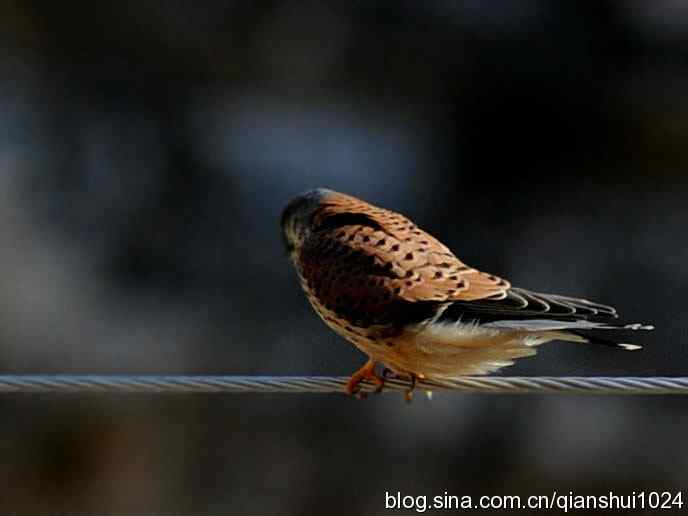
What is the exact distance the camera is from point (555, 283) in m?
7.00

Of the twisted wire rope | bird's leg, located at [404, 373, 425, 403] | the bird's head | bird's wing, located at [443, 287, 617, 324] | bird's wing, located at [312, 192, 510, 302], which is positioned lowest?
the twisted wire rope

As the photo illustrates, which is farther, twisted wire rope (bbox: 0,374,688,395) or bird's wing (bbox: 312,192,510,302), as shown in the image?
bird's wing (bbox: 312,192,510,302)

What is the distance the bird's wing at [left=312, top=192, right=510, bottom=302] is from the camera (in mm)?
3439

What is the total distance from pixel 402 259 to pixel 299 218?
2.33 ft

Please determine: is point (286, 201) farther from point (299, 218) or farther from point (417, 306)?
point (417, 306)

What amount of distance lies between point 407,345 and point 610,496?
11.5ft

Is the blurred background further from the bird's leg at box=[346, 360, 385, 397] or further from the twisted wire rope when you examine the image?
the twisted wire rope

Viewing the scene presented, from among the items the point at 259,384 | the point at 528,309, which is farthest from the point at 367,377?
the point at 259,384

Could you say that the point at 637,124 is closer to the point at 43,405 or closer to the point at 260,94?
the point at 260,94

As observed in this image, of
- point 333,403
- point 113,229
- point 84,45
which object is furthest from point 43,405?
point 84,45

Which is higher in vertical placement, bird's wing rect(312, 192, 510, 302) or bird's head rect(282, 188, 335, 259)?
bird's head rect(282, 188, 335, 259)

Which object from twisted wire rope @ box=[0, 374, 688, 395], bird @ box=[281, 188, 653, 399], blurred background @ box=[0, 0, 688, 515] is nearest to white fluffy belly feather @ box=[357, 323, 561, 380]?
bird @ box=[281, 188, 653, 399]

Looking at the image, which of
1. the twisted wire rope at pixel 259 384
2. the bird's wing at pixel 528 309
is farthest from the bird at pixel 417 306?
the twisted wire rope at pixel 259 384

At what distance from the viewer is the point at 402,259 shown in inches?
140
